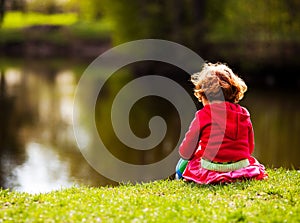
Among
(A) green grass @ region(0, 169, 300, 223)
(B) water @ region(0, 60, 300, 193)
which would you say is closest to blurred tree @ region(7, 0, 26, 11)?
(B) water @ region(0, 60, 300, 193)

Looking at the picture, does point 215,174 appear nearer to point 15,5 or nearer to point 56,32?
point 56,32

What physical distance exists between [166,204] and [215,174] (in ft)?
4.54

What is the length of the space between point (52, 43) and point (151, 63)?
79.8 feet

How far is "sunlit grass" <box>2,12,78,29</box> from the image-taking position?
65.8 meters

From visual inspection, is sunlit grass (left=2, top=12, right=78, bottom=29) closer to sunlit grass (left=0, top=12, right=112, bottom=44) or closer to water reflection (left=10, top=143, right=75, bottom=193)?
sunlit grass (left=0, top=12, right=112, bottom=44)

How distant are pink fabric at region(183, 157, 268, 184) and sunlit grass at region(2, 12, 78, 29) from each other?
57.6 meters

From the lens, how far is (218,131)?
7844 mm

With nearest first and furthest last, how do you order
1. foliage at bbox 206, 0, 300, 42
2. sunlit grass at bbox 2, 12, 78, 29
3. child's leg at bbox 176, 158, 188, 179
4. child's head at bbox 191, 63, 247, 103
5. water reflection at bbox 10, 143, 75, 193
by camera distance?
child's head at bbox 191, 63, 247, 103
child's leg at bbox 176, 158, 188, 179
water reflection at bbox 10, 143, 75, 193
foliage at bbox 206, 0, 300, 42
sunlit grass at bbox 2, 12, 78, 29

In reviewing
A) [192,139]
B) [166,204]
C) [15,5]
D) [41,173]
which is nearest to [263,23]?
[41,173]

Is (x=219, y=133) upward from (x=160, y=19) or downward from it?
downward

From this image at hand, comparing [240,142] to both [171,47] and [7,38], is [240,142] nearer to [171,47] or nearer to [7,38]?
[171,47]

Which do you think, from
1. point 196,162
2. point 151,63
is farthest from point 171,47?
point 196,162

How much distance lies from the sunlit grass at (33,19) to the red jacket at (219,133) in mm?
57753

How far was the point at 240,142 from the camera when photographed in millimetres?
7973
